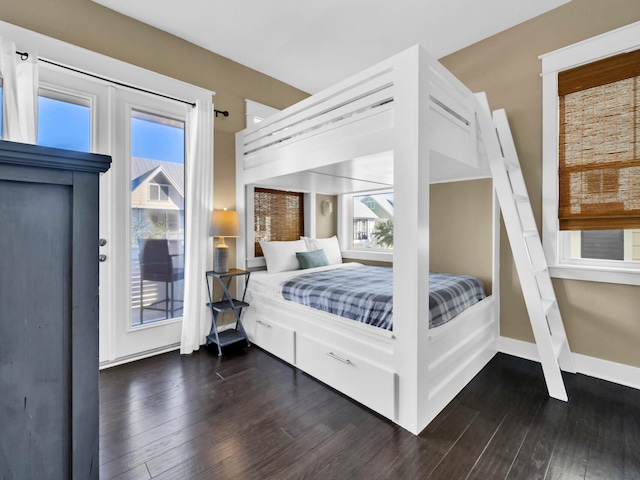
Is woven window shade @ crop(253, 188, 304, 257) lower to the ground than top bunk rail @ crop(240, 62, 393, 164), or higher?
lower

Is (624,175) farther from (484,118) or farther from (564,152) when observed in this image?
(484,118)

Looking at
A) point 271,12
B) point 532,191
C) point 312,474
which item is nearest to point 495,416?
point 312,474

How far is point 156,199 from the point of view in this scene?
9.12 ft

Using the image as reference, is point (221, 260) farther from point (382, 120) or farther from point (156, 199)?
Result: point (382, 120)

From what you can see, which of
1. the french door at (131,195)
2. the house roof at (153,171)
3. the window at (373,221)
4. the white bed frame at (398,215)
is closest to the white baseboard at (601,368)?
the white bed frame at (398,215)

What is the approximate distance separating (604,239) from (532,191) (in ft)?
2.00

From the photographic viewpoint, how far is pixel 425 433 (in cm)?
169

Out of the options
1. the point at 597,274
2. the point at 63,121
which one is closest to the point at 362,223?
the point at 597,274

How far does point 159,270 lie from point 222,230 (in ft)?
2.22

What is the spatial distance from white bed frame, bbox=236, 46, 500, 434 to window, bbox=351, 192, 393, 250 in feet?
3.99

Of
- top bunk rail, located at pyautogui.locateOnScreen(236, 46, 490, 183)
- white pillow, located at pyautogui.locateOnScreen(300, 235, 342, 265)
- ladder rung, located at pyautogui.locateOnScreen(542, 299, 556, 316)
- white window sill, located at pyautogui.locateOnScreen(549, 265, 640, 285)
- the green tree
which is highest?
top bunk rail, located at pyautogui.locateOnScreen(236, 46, 490, 183)

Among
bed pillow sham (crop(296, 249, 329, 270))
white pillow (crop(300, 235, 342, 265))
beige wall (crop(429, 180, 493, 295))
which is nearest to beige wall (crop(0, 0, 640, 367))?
beige wall (crop(429, 180, 493, 295))

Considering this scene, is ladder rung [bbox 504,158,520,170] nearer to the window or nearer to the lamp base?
the window

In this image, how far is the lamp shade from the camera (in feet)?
9.45
